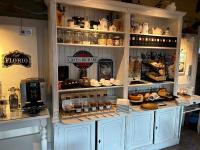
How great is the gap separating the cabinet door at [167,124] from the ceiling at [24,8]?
87.9 inches

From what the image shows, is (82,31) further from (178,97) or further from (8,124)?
(178,97)

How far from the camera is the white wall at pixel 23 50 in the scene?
230 centimetres

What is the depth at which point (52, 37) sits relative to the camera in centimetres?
220

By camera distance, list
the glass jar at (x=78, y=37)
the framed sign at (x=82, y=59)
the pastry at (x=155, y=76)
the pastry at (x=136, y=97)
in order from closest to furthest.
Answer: the glass jar at (x=78, y=37) → the framed sign at (x=82, y=59) → the pastry at (x=136, y=97) → the pastry at (x=155, y=76)

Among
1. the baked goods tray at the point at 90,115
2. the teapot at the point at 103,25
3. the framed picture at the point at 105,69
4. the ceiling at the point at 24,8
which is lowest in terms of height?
the baked goods tray at the point at 90,115

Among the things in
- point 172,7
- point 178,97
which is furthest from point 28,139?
point 172,7

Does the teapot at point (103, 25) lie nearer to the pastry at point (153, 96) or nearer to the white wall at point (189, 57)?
the pastry at point (153, 96)

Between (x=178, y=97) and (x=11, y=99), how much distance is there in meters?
2.64

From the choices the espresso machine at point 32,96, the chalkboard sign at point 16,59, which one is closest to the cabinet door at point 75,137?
the espresso machine at point 32,96

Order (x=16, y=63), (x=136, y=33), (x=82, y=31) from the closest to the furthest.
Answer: (x=16, y=63) < (x=82, y=31) < (x=136, y=33)

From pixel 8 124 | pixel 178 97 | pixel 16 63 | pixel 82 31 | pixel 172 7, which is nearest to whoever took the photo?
pixel 8 124

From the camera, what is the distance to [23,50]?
7.88ft

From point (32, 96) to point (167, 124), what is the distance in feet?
7.18

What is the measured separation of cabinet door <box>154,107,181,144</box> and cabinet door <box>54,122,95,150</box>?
1123mm
